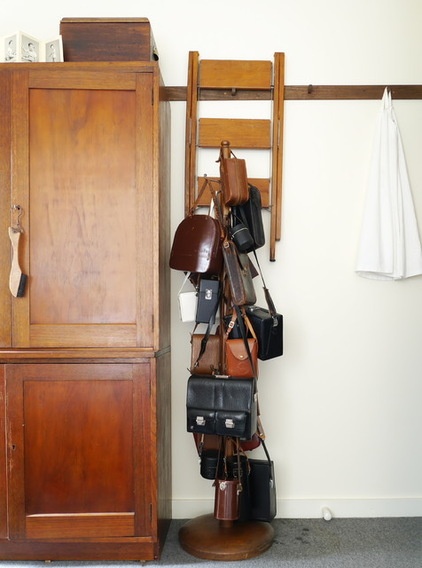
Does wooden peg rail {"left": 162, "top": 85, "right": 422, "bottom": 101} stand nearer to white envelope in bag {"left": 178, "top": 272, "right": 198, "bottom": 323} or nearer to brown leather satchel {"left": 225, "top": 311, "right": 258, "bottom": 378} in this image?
white envelope in bag {"left": 178, "top": 272, "right": 198, "bottom": 323}

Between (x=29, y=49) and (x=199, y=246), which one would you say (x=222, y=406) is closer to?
(x=199, y=246)

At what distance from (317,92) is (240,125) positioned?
407 mm

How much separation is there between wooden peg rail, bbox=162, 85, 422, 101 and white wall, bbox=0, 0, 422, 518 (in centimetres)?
4

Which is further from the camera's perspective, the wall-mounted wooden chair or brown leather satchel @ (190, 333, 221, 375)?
the wall-mounted wooden chair

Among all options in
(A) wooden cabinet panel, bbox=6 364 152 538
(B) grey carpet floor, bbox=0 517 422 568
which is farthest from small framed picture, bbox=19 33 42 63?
(B) grey carpet floor, bbox=0 517 422 568

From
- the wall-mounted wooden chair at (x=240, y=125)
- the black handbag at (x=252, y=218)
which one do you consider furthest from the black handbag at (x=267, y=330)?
the wall-mounted wooden chair at (x=240, y=125)

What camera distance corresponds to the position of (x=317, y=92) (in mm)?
2936

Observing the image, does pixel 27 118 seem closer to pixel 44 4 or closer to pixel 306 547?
pixel 44 4

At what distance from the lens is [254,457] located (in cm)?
298

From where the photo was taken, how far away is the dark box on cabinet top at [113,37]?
98.6 inches

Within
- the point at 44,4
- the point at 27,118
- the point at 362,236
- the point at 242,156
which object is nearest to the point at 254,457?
the point at 362,236

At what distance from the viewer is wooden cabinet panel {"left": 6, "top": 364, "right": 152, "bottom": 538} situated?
244cm

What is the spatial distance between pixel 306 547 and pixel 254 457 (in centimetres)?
50

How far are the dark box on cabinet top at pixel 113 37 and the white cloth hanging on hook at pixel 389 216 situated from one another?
1.17m
